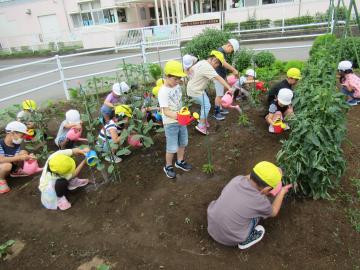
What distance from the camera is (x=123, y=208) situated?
128 inches

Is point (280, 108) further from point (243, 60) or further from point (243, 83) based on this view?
point (243, 60)

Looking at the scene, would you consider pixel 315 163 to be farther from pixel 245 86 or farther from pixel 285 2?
pixel 285 2

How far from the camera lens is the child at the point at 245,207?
7.89ft

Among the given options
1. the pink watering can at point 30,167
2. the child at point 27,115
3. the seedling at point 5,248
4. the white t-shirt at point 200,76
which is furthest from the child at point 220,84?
the seedling at point 5,248

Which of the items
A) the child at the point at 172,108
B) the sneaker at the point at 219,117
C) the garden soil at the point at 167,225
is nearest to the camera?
the garden soil at the point at 167,225

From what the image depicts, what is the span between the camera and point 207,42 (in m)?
7.30

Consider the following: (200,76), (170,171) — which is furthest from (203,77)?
(170,171)

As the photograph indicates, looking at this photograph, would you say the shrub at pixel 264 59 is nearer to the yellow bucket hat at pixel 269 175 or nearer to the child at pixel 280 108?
the child at pixel 280 108

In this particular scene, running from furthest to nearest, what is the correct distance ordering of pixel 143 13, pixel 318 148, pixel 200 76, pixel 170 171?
pixel 143 13, pixel 200 76, pixel 170 171, pixel 318 148

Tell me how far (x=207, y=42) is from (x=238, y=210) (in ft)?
18.6

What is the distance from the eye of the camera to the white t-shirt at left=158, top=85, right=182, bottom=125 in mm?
3258

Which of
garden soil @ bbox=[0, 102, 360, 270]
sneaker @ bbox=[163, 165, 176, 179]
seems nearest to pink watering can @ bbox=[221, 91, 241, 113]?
garden soil @ bbox=[0, 102, 360, 270]

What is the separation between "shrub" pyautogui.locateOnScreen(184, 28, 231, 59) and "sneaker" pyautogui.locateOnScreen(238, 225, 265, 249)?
218 inches

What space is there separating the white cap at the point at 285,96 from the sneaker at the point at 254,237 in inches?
84.4
